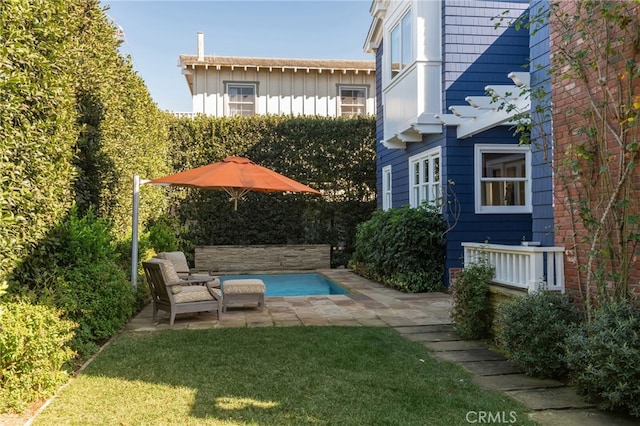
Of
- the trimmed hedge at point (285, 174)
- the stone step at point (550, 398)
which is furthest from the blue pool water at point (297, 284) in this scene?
the stone step at point (550, 398)

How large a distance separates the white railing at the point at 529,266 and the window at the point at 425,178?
14.1ft

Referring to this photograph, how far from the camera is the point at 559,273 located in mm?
5219

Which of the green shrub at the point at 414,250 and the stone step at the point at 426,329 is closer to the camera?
the stone step at the point at 426,329

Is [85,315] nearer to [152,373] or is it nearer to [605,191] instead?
[152,373]

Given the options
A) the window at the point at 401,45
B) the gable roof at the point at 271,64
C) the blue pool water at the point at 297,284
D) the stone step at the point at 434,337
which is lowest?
the blue pool water at the point at 297,284

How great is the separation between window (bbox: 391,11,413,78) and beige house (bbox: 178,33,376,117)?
24.4 feet

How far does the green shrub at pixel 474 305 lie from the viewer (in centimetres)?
602

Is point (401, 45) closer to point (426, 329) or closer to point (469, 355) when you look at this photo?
point (426, 329)

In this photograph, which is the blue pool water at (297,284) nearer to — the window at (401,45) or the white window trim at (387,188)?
the white window trim at (387,188)

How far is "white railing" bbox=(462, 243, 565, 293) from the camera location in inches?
205

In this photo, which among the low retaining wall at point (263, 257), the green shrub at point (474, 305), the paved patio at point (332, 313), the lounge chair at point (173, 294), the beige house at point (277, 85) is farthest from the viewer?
the beige house at point (277, 85)

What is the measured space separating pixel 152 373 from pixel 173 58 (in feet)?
57.3

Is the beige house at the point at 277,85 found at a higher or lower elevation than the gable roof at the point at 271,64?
lower

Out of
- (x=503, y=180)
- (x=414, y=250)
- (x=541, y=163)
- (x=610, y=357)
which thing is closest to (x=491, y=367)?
(x=610, y=357)
